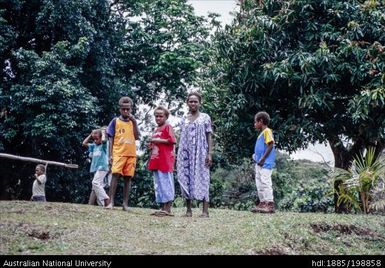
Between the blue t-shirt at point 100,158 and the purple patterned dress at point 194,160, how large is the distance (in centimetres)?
163

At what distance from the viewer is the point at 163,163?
730 cm

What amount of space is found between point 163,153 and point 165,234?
1990 mm

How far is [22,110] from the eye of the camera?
1432cm

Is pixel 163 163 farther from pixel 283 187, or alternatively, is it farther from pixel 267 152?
pixel 283 187

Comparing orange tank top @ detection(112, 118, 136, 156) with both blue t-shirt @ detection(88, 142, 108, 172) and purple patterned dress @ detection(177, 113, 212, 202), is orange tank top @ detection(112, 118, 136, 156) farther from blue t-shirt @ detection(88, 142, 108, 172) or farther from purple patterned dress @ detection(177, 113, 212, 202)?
blue t-shirt @ detection(88, 142, 108, 172)

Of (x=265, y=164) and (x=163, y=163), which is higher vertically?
(x=265, y=164)

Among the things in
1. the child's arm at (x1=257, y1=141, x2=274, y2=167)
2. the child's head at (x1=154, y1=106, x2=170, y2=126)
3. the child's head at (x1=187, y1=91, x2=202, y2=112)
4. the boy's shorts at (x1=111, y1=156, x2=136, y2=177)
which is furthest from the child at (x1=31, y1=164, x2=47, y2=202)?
the child's arm at (x1=257, y1=141, x2=274, y2=167)

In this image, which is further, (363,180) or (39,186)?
(39,186)

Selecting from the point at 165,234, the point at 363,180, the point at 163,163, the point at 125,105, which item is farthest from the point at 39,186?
the point at 363,180

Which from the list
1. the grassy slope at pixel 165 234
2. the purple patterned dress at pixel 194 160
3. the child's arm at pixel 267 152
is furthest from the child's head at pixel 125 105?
the child's arm at pixel 267 152

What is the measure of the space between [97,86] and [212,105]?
580cm

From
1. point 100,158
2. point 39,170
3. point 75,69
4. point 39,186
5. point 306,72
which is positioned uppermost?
point 75,69

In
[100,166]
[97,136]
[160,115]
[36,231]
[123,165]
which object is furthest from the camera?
[97,136]
